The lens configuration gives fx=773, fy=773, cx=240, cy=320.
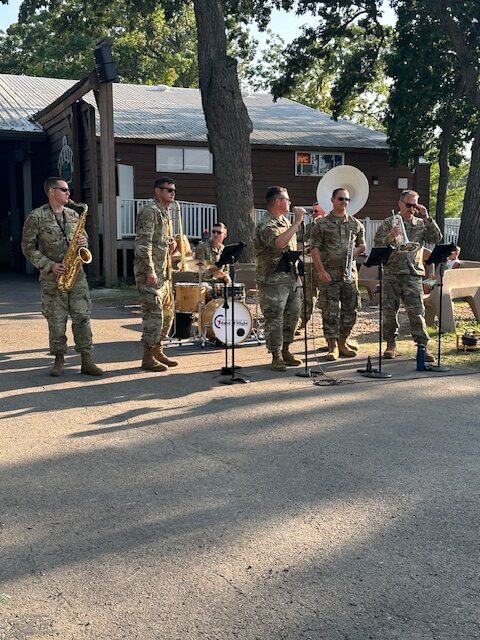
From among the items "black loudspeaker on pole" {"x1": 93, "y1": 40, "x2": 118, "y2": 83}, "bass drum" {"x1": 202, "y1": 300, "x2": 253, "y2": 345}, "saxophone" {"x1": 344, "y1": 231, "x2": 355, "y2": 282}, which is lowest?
"bass drum" {"x1": 202, "y1": 300, "x2": 253, "y2": 345}

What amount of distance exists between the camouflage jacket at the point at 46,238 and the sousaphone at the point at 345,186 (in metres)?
3.46

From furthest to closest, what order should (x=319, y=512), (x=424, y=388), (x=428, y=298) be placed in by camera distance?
(x=428, y=298) → (x=424, y=388) → (x=319, y=512)

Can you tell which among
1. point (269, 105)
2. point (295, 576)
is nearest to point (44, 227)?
point (295, 576)

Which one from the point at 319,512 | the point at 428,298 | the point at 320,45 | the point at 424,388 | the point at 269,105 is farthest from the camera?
the point at 269,105

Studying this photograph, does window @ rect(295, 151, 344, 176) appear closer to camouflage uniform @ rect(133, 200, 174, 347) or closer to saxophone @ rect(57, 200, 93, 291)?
camouflage uniform @ rect(133, 200, 174, 347)

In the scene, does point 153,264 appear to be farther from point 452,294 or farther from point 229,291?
point 452,294

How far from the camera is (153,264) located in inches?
341

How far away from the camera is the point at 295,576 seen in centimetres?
372

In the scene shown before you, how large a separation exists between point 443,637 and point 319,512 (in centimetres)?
142

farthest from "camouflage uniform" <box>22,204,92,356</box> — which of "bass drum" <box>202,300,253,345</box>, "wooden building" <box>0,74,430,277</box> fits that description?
"wooden building" <box>0,74,430,277</box>

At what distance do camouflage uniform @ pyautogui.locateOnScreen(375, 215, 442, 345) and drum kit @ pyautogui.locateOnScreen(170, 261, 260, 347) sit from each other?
1.84 m

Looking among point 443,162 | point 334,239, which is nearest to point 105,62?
point 334,239

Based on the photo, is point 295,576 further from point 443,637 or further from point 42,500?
point 42,500

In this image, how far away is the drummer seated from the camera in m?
10.3
